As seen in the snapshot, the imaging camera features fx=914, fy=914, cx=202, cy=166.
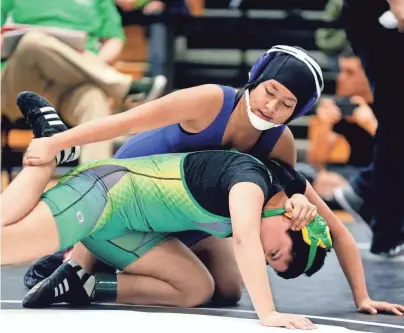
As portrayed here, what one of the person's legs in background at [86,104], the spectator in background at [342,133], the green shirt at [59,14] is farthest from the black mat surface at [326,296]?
the spectator in background at [342,133]

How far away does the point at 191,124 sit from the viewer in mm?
2346

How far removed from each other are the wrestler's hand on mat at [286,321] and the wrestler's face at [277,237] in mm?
216

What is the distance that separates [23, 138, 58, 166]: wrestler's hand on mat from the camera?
2246 mm

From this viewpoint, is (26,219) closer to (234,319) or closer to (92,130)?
(92,130)

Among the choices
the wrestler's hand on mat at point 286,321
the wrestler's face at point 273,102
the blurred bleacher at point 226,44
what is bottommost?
the blurred bleacher at point 226,44

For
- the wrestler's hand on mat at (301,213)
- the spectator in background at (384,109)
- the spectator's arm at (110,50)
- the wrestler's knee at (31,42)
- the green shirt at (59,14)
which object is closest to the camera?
the wrestler's hand on mat at (301,213)

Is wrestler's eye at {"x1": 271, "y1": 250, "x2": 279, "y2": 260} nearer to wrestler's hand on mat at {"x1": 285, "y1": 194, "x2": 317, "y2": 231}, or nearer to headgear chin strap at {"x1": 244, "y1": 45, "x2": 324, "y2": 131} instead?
wrestler's hand on mat at {"x1": 285, "y1": 194, "x2": 317, "y2": 231}

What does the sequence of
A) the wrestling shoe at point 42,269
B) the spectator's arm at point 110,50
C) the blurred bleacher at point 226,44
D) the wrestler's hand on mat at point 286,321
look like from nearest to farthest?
the wrestler's hand on mat at point 286,321 → the wrestling shoe at point 42,269 → the spectator's arm at point 110,50 → the blurred bleacher at point 226,44

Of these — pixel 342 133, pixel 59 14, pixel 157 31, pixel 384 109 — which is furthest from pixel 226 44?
pixel 384 109

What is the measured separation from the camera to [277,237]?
7.12ft

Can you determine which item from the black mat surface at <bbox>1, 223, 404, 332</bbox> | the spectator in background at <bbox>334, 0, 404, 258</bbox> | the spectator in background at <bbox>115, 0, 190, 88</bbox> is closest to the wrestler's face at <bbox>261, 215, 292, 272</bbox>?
the black mat surface at <bbox>1, 223, 404, 332</bbox>

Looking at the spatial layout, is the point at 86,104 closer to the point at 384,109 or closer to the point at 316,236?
the point at 384,109

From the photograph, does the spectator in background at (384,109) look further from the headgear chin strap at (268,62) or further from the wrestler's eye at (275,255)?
the wrestler's eye at (275,255)

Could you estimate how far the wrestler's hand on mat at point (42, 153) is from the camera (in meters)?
2.25
